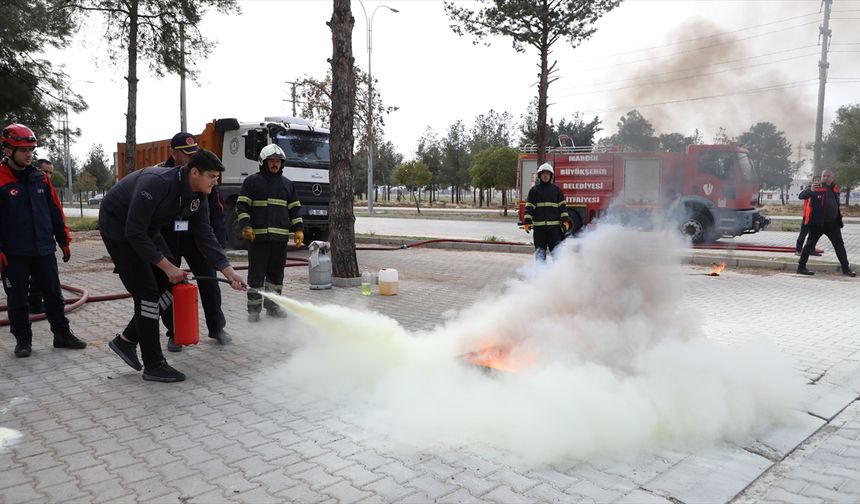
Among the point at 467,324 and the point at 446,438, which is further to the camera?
the point at 467,324

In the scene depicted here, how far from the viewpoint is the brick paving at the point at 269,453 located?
2.86 meters

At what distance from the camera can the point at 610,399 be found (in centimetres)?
355

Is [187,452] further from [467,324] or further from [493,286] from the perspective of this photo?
[493,286]

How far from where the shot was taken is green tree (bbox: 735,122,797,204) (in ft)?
77.9

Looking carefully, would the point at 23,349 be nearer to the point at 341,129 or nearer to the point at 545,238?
the point at 341,129

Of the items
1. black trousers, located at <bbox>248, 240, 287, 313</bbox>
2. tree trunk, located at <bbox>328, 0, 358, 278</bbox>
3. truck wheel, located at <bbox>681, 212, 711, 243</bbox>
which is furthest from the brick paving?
truck wheel, located at <bbox>681, 212, 711, 243</bbox>

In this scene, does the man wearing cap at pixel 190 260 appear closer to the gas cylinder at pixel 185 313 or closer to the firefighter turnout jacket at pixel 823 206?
the gas cylinder at pixel 185 313

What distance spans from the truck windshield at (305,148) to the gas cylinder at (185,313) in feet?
29.6

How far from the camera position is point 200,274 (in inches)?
219

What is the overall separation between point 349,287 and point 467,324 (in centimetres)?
455

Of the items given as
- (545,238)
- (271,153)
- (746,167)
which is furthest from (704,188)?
(271,153)

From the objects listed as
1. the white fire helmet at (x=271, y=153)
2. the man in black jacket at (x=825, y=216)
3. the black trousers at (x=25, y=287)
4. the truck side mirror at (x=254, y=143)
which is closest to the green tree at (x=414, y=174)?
the truck side mirror at (x=254, y=143)

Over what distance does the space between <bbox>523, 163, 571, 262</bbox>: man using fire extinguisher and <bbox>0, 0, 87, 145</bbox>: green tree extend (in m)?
11.1

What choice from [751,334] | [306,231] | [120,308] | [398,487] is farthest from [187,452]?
[306,231]
